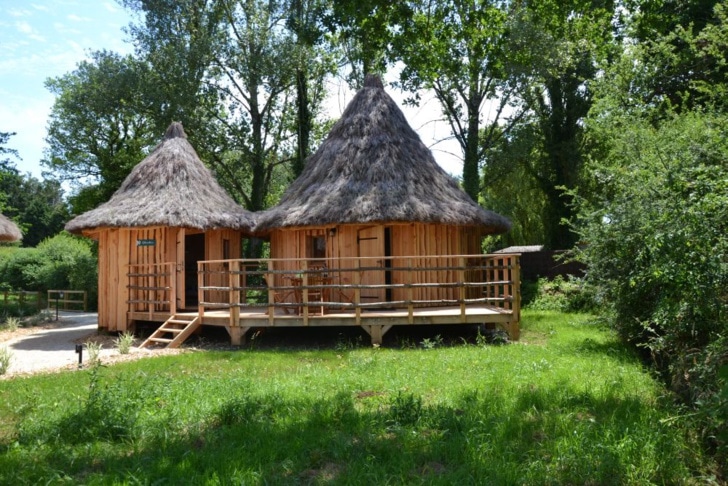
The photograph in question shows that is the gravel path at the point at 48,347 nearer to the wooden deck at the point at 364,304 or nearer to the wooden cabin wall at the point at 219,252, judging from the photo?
the wooden deck at the point at 364,304

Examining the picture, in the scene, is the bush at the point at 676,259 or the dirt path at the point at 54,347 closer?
the bush at the point at 676,259

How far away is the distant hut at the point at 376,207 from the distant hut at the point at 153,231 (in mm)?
1627

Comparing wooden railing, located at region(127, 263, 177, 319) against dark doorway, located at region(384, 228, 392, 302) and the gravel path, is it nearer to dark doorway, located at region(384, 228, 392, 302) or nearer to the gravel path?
the gravel path

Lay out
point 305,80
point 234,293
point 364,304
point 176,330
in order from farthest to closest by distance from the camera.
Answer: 1. point 305,80
2. point 176,330
3. point 234,293
4. point 364,304

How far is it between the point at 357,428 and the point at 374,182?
8.47 metres

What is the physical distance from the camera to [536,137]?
25766mm

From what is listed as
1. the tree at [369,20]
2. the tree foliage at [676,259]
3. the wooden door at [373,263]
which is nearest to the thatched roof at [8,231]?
the wooden door at [373,263]

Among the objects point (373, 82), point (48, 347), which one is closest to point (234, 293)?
point (48, 347)

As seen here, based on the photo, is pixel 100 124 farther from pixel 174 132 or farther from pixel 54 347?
pixel 54 347

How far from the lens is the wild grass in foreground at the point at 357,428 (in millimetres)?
4656

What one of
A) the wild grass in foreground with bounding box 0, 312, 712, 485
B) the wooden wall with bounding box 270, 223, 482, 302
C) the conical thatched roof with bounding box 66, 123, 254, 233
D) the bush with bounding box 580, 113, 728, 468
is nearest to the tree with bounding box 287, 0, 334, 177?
the conical thatched roof with bounding box 66, 123, 254, 233

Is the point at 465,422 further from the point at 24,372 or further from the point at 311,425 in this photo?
the point at 24,372

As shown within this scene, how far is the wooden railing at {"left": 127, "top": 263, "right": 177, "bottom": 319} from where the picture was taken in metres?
13.6

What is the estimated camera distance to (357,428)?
560 cm
